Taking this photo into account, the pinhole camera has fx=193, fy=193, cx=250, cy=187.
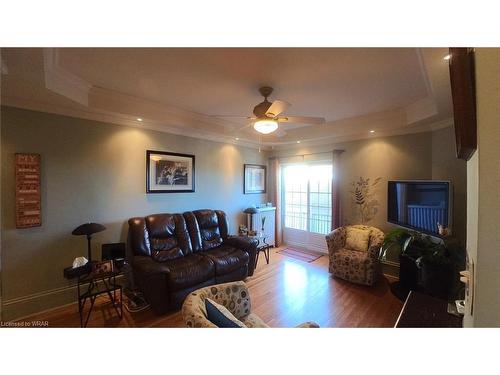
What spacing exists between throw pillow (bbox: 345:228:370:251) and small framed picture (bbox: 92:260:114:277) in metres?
3.04

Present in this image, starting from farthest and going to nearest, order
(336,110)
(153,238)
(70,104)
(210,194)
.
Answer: (210,194)
(336,110)
(153,238)
(70,104)

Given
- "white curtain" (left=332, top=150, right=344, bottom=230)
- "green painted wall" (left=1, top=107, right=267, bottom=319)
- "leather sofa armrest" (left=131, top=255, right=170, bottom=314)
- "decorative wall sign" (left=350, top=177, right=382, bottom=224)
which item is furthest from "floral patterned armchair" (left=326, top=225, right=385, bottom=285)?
"green painted wall" (left=1, top=107, right=267, bottom=319)

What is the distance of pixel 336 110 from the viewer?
2.69 meters

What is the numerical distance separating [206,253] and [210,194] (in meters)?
1.11

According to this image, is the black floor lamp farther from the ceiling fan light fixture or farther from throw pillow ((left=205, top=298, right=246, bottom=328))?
the ceiling fan light fixture

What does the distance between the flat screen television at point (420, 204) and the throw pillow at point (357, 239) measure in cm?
39

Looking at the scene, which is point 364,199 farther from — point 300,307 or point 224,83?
point 224,83

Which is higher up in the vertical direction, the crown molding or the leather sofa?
the crown molding

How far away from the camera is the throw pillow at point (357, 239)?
2784 millimetres

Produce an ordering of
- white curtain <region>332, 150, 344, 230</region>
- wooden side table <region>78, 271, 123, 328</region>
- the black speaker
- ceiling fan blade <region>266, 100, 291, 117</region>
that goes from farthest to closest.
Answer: white curtain <region>332, 150, 344, 230</region> < the black speaker < wooden side table <region>78, 271, 123, 328</region> < ceiling fan blade <region>266, 100, 291, 117</region>

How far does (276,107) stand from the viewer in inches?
67.8

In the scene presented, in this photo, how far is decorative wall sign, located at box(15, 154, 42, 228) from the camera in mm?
Answer: 1832
